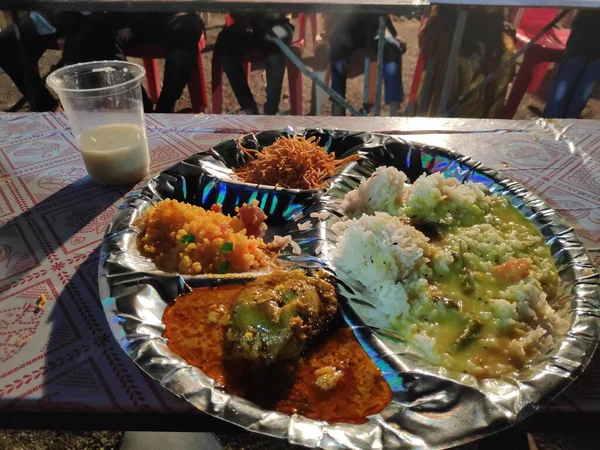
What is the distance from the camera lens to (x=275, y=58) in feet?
15.3

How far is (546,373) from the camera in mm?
1295

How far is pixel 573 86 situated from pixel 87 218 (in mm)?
4682

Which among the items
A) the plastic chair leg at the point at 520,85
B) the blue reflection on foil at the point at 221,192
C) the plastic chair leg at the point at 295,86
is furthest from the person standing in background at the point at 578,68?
the blue reflection on foil at the point at 221,192

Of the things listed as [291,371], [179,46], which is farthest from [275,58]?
[291,371]

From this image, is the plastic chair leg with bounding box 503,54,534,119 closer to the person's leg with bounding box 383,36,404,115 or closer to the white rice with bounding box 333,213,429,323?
the person's leg with bounding box 383,36,404,115

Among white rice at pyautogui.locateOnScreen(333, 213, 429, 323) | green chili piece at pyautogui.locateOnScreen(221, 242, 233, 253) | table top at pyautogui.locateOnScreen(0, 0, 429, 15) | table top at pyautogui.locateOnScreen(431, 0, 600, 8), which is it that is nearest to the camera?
white rice at pyautogui.locateOnScreen(333, 213, 429, 323)

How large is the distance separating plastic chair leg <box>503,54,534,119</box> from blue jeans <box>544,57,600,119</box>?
28 cm

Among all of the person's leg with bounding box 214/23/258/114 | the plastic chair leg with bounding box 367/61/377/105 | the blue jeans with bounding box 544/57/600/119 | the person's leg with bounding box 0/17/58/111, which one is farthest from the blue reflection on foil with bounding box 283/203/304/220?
the blue jeans with bounding box 544/57/600/119

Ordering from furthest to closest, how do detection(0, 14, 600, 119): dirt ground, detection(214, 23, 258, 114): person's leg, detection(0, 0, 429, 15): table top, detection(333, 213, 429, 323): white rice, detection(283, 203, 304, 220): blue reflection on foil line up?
1. detection(0, 14, 600, 119): dirt ground
2. detection(214, 23, 258, 114): person's leg
3. detection(0, 0, 429, 15): table top
4. detection(283, 203, 304, 220): blue reflection on foil
5. detection(333, 213, 429, 323): white rice

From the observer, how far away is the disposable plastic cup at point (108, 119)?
7.08 ft

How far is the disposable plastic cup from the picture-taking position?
2158 mm

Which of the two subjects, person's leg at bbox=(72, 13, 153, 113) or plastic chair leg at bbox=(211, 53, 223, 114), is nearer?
person's leg at bbox=(72, 13, 153, 113)

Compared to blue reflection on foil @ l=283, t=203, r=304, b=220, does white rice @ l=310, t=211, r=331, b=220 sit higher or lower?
higher

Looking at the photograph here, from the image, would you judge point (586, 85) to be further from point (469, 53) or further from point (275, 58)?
point (275, 58)
